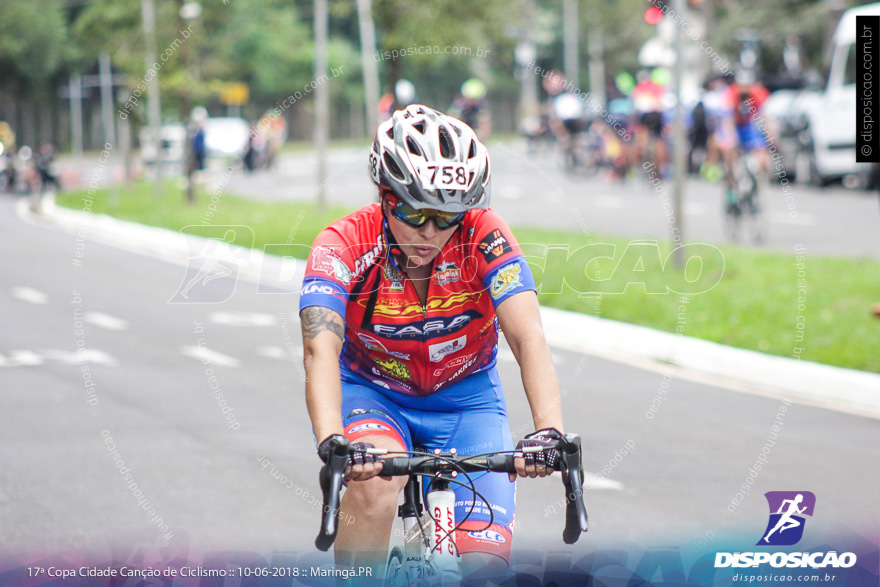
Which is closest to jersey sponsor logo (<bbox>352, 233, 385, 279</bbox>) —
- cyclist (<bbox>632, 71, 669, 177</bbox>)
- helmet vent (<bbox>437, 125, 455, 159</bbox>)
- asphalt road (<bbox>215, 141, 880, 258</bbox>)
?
helmet vent (<bbox>437, 125, 455, 159</bbox>)

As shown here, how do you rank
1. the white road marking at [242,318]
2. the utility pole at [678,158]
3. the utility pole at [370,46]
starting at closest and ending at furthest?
the utility pole at [678,158], the white road marking at [242,318], the utility pole at [370,46]

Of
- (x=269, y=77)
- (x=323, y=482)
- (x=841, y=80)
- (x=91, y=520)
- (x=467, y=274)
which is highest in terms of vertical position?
(x=269, y=77)

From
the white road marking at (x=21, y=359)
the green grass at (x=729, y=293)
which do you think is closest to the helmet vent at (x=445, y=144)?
the green grass at (x=729, y=293)

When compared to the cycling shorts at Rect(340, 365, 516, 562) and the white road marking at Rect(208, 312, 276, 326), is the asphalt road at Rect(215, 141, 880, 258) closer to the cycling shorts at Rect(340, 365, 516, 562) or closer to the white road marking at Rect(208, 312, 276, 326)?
the white road marking at Rect(208, 312, 276, 326)

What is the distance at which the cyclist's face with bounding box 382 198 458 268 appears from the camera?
11.4 feet

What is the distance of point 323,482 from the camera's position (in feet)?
9.56

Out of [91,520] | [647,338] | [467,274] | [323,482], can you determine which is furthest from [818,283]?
[323,482]

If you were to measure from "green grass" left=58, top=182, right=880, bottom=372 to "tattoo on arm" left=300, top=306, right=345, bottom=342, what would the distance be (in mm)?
6171

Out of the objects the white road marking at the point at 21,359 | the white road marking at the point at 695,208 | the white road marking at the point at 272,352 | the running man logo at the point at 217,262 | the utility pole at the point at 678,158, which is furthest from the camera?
the white road marking at the point at 695,208

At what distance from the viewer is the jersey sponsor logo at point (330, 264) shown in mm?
3537

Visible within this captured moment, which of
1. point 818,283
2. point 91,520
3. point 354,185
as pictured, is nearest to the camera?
point 91,520

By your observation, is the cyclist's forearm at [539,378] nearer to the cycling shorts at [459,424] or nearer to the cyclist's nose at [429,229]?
the cycling shorts at [459,424]

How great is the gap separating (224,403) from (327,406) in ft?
17.8

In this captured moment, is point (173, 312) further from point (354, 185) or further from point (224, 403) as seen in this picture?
point (354, 185)
